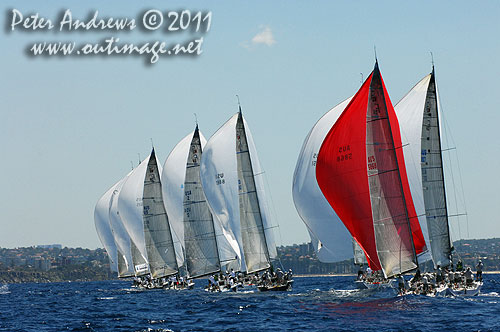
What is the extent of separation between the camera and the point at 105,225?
305 feet

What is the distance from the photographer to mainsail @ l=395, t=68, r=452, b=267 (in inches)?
1900

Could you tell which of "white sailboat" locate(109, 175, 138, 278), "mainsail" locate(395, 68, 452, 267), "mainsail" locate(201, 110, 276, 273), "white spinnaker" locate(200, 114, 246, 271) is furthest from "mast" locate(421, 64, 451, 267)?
"white sailboat" locate(109, 175, 138, 278)

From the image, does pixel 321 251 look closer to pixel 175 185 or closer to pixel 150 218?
pixel 175 185

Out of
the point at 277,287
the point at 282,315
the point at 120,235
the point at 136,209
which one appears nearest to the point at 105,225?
the point at 120,235

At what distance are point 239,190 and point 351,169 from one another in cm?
1520

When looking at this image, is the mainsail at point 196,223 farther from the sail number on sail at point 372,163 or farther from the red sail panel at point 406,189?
the sail number on sail at point 372,163

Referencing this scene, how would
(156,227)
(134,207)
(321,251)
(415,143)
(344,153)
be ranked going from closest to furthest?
1. (344,153)
2. (415,143)
3. (321,251)
4. (156,227)
5. (134,207)

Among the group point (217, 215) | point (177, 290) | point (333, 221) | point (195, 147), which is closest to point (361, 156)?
point (333, 221)

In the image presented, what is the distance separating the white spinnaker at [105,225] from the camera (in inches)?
3632

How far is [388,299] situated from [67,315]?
1754 cm

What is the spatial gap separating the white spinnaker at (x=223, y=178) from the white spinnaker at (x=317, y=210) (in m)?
4.15

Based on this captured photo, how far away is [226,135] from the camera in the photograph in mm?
57688

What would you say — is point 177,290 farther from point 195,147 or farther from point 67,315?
point 67,315

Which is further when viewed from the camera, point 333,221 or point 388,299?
point 333,221
